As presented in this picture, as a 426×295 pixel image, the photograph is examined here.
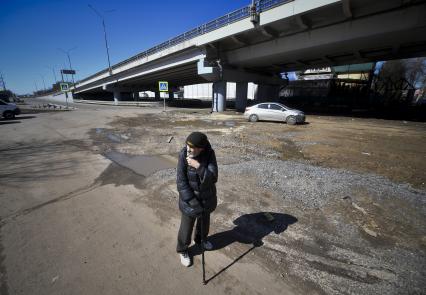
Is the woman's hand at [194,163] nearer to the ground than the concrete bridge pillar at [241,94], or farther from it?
nearer to the ground

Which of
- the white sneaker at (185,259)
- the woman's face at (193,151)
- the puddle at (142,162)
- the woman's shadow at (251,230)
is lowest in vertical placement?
the woman's shadow at (251,230)

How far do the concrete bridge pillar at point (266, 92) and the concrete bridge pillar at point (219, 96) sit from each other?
10581mm

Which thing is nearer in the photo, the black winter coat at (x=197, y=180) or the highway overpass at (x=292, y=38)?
the black winter coat at (x=197, y=180)

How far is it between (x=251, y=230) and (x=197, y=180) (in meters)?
1.63

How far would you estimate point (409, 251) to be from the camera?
2.94m

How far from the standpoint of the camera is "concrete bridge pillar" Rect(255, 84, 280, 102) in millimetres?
33750

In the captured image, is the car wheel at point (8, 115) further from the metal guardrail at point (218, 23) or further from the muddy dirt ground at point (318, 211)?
the metal guardrail at point (218, 23)

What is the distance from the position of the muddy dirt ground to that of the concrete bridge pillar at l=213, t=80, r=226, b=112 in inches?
723

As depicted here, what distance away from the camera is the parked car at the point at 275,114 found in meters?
14.6

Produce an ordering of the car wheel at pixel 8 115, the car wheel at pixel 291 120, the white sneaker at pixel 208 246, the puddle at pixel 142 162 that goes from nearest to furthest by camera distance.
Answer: the white sneaker at pixel 208 246 < the puddle at pixel 142 162 < the car wheel at pixel 291 120 < the car wheel at pixel 8 115

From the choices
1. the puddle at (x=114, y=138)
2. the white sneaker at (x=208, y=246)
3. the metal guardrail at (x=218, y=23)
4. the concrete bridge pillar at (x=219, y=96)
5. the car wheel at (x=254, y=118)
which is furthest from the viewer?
the concrete bridge pillar at (x=219, y=96)

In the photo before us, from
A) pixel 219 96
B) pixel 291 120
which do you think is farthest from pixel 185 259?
pixel 219 96

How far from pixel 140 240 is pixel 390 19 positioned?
57.8ft

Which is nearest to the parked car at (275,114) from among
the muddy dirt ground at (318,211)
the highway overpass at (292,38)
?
the highway overpass at (292,38)
